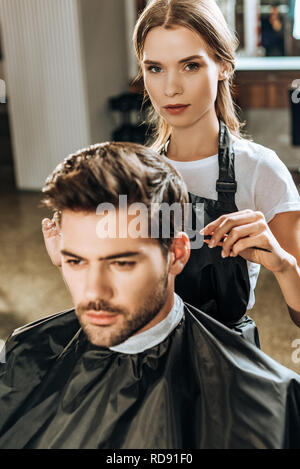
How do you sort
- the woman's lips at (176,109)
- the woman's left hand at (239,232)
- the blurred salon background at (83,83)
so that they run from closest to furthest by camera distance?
1. the woman's left hand at (239,232)
2. the woman's lips at (176,109)
3. the blurred salon background at (83,83)

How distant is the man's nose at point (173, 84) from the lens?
1367 mm

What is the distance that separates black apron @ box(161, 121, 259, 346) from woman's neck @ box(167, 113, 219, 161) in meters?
0.03

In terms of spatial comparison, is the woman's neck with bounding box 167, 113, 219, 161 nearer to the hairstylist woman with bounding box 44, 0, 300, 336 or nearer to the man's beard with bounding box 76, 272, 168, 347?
the hairstylist woman with bounding box 44, 0, 300, 336

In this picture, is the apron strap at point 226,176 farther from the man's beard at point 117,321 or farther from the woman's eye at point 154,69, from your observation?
the man's beard at point 117,321

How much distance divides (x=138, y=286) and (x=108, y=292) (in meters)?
0.06

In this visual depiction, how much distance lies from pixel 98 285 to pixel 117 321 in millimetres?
86

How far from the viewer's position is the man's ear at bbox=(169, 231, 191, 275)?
3.95ft

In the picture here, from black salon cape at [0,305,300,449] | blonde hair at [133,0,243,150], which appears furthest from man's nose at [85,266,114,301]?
blonde hair at [133,0,243,150]

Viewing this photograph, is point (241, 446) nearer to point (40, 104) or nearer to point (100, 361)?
point (100, 361)

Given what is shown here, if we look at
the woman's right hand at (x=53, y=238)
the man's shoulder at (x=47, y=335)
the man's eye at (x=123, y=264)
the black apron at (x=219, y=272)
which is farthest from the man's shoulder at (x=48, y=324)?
the man's eye at (x=123, y=264)

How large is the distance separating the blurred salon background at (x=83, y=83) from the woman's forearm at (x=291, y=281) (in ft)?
9.93

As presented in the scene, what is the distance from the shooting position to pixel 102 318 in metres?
1.09

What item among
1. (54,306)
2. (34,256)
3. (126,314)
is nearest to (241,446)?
(126,314)

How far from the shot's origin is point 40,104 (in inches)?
212
